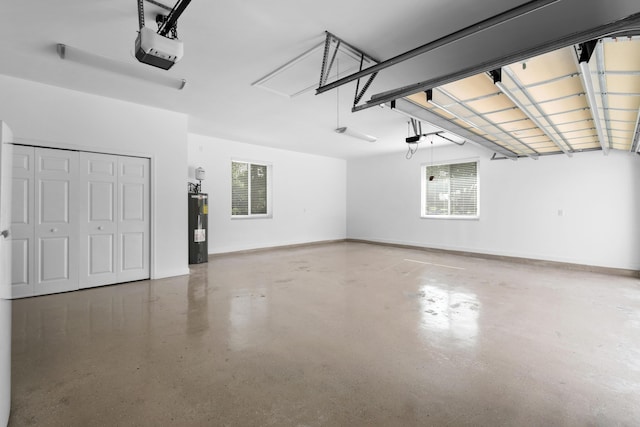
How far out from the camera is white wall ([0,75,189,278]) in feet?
13.1

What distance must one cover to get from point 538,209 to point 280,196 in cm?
643

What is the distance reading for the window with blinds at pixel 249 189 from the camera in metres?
7.72

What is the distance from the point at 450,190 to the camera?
26.6 feet

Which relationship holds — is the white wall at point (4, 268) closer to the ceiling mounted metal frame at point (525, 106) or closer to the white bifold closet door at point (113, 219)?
the white bifold closet door at point (113, 219)

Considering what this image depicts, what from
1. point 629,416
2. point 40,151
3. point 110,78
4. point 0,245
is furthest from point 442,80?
point 40,151

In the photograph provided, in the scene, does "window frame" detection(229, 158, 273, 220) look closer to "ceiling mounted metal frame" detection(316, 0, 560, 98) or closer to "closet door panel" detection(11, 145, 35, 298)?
"closet door panel" detection(11, 145, 35, 298)

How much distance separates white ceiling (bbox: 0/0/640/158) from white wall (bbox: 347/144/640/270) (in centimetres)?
453

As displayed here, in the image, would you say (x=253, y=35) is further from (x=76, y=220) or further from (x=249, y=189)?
(x=249, y=189)

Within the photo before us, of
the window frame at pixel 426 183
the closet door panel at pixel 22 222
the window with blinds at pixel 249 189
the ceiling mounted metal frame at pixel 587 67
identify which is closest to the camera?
the ceiling mounted metal frame at pixel 587 67

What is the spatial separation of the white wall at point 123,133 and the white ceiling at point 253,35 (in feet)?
0.71

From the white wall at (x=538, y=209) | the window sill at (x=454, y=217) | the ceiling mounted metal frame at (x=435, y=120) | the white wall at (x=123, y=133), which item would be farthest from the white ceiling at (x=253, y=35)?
the window sill at (x=454, y=217)

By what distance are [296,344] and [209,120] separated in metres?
4.71

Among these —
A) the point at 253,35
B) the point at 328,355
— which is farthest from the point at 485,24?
the point at 328,355

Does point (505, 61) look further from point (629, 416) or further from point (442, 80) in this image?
point (629, 416)
